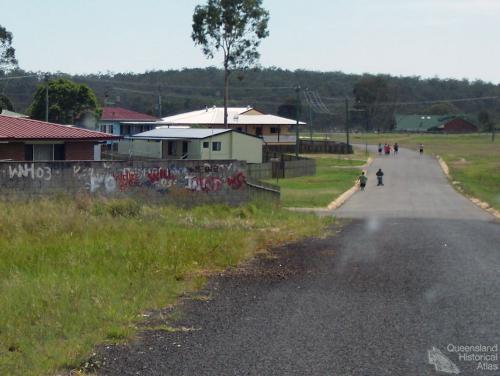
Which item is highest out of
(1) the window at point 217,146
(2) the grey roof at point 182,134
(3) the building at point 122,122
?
(3) the building at point 122,122

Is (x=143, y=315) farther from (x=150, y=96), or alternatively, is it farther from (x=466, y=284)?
(x=150, y=96)

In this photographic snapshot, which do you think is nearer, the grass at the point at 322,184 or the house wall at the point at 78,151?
the house wall at the point at 78,151

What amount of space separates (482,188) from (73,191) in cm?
3089

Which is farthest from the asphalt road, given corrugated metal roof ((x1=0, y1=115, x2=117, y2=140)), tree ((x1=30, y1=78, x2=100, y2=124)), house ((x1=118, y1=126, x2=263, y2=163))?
tree ((x1=30, y1=78, x2=100, y2=124))

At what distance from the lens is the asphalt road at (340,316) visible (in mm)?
7719

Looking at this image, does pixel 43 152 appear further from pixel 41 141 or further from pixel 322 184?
pixel 322 184

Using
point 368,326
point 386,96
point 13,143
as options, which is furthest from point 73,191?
point 386,96

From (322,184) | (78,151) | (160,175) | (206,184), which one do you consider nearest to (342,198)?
(322,184)

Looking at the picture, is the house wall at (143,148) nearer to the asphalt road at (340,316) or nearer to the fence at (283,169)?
the fence at (283,169)

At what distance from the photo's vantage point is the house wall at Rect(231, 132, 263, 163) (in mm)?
57800

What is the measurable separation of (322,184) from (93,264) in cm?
3610

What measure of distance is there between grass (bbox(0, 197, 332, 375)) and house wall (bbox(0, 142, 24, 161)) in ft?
23.8

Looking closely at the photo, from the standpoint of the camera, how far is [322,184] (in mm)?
48094

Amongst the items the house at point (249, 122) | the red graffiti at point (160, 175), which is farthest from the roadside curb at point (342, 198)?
the house at point (249, 122)
